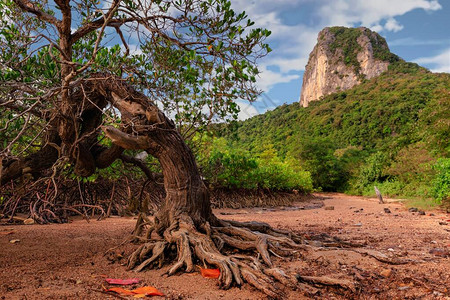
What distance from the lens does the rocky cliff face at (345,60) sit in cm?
7114

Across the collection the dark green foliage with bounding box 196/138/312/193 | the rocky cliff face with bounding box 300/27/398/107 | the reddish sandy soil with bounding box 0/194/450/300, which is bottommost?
the reddish sandy soil with bounding box 0/194/450/300

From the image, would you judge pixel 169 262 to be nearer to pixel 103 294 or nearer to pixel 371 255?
pixel 103 294

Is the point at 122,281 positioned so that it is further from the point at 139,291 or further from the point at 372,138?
the point at 372,138

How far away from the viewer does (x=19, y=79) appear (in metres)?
4.34

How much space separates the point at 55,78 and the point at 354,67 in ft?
263

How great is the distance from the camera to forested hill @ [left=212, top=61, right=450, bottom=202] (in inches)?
583

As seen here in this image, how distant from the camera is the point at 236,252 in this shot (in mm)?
4121

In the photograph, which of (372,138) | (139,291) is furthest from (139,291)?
(372,138)

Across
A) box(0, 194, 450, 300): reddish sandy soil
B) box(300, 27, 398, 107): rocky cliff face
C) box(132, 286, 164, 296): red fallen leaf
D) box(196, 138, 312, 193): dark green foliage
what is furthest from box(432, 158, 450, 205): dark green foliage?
box(300, 27, 398, 107): rocky cliff face

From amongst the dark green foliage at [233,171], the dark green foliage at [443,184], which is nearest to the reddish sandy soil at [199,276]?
the dark green foliage at [443,184]

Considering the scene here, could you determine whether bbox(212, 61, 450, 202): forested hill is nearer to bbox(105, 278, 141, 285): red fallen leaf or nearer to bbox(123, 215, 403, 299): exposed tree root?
bbox(123, 215, 403, 299): exposed tree root

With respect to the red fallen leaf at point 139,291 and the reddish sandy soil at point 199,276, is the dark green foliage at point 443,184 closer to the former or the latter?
the reddish sandy soil at point 199,276

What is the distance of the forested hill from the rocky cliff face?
20.2 meters

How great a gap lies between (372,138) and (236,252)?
120 feet
